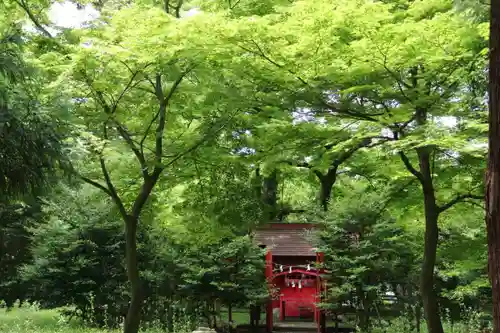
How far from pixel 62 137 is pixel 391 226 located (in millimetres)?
7348

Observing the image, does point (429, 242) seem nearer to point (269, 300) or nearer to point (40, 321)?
point (269, 300)

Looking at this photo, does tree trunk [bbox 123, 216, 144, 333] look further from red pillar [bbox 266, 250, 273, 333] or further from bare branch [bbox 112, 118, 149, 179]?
red pillar [bbox 266, 250, 273, 333]

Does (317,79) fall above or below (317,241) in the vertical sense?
above

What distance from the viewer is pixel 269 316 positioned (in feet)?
39.2

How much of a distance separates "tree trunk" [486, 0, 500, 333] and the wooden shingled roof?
9834 mm

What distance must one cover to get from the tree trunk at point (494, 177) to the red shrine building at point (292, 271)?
8843mm

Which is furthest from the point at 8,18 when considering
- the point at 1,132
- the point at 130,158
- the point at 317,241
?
the point at 317,241

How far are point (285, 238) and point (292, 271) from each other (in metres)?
1.29

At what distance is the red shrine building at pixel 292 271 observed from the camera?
39.4 ft

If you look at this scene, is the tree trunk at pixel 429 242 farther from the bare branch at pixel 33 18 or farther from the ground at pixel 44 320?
the bare branch at pixel 33 18

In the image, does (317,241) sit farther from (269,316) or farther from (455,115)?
(455,115)

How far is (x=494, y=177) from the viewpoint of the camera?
290cm

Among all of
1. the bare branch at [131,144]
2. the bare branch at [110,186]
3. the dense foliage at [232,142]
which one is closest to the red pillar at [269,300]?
the dense foliage at [232,142]

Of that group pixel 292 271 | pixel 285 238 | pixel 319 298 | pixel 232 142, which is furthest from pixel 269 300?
pixel 232 142
